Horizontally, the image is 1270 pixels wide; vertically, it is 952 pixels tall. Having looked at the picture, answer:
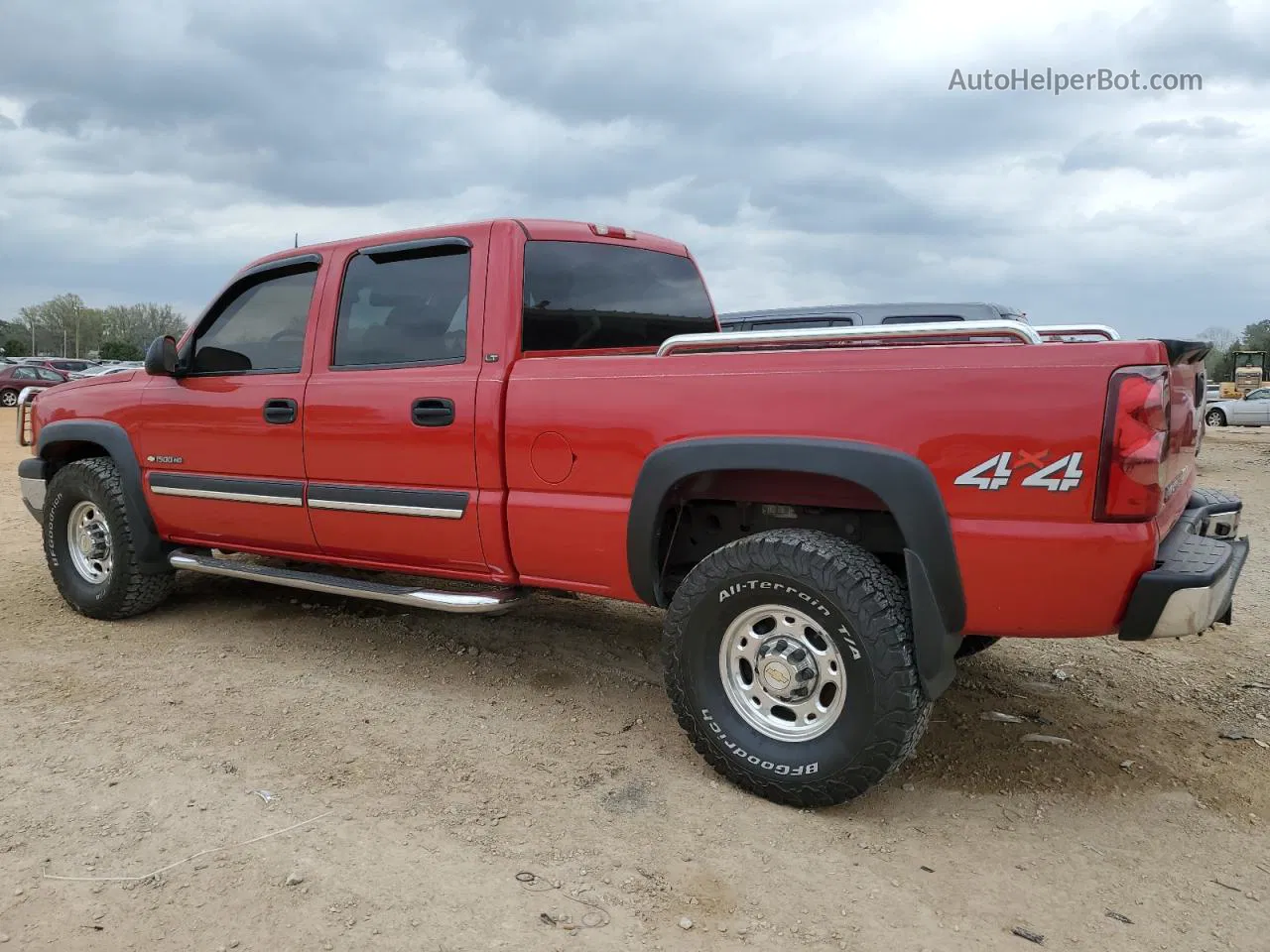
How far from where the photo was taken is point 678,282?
470 centimetres

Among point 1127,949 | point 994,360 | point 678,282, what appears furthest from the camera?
point 678,282

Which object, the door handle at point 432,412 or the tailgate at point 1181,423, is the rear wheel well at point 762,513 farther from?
the door handle at point 432,412

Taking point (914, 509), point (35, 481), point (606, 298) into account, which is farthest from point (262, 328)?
point (914, 509)

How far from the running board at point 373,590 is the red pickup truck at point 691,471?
0.02m

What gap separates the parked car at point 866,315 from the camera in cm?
811

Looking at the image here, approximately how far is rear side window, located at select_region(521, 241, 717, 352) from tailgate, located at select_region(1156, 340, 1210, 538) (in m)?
2.23

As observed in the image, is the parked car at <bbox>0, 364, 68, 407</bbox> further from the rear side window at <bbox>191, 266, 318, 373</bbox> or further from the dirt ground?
the dirt ground

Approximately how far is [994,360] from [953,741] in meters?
1.61

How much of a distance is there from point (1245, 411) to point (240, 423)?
100 feet

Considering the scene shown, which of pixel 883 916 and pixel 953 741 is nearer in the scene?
pixel 883 916

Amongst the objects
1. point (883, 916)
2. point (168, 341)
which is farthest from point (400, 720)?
point (168, 341)

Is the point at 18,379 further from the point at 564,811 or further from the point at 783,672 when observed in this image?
the point at 783,672

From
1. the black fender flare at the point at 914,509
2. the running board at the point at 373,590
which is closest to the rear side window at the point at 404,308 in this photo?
the running board at the point at 373,590

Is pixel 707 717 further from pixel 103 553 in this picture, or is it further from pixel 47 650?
pixel 103 553
